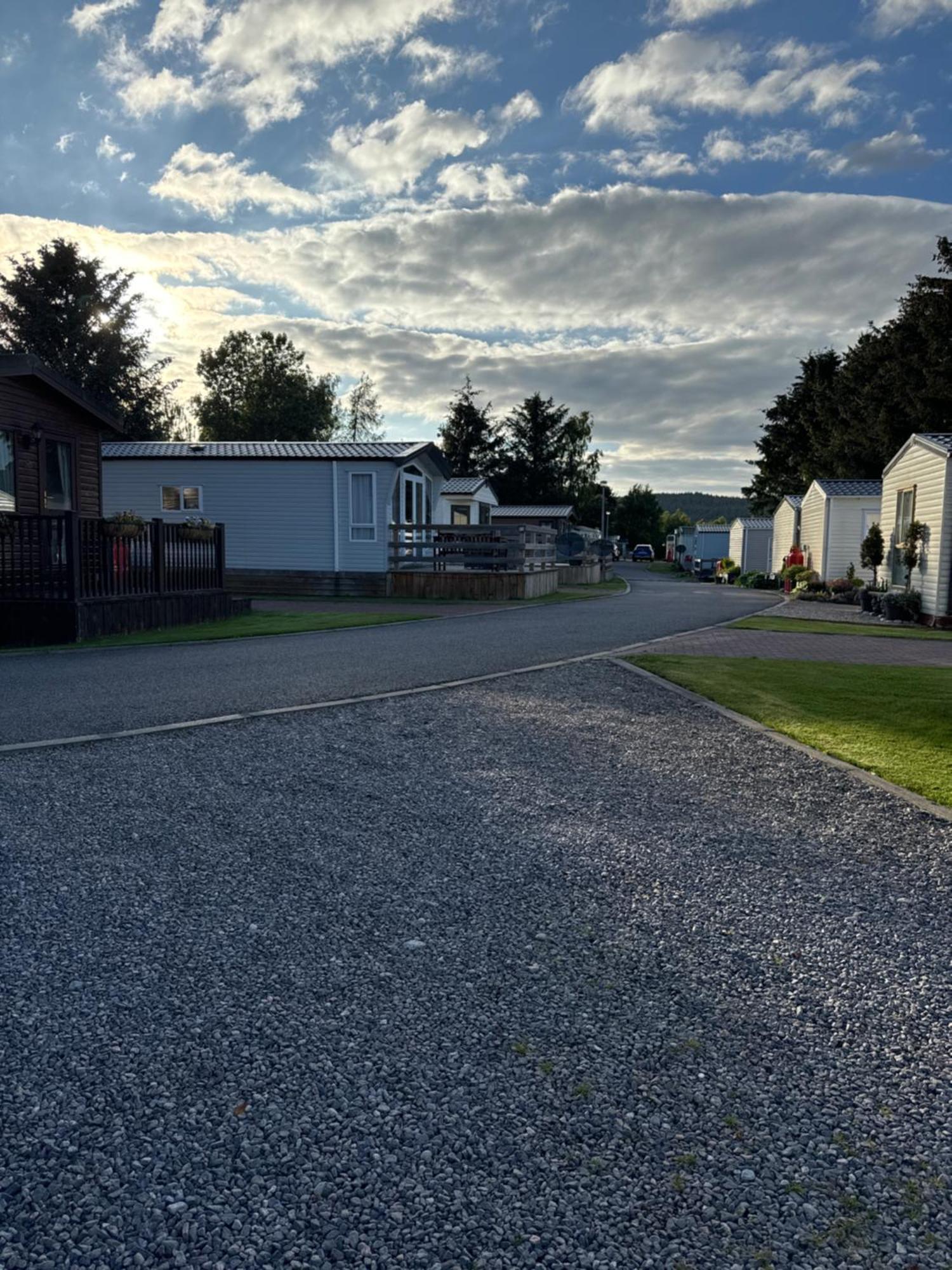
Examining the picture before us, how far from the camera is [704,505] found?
17975 centimetres

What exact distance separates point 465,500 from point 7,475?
20490 millimetres

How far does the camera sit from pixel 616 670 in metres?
9.77

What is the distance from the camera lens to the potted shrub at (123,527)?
13.2 m

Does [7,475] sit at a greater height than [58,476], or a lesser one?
lesser

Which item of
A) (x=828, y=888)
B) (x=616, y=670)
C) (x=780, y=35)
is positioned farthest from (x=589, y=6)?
(x=828, y=888)

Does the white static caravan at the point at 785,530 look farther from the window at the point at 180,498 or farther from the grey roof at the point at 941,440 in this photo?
the window at the point at 180,498

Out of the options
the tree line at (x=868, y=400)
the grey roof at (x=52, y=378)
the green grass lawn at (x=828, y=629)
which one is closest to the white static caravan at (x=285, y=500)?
the grey roof at (x=52, y=378)

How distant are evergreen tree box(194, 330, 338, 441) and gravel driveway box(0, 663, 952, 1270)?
57.3 metres

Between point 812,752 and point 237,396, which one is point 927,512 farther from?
point 237,396

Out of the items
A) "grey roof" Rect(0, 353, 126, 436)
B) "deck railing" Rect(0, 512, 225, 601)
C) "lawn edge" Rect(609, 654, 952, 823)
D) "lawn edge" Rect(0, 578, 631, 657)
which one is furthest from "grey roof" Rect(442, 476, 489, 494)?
"lawn edge" Rect(609, 654, 952, 823)

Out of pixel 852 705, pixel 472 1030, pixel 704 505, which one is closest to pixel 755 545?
pixel 852 705

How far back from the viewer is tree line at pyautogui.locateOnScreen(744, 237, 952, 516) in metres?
35.8

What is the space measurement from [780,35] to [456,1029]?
15278 mm

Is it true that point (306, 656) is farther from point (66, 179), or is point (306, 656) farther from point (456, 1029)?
point (66, 179)
